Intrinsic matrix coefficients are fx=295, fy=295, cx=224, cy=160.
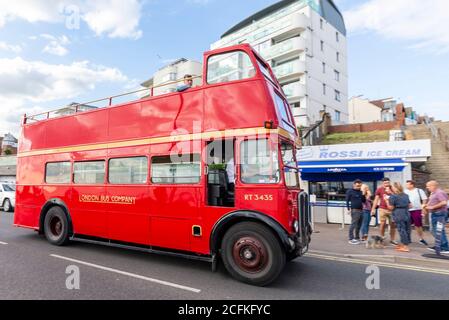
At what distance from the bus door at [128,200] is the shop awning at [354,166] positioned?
29.4 feet

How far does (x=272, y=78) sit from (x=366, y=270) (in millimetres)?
4468

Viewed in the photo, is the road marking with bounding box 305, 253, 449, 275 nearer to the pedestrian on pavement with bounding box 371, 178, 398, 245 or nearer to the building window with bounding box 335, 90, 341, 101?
the pedestrian on pavement with bounding box 371, 178, 398, 245

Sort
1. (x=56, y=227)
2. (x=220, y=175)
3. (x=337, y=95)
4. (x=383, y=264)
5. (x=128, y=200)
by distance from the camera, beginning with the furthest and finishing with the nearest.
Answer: (x=337, y=95), (x=56, y=227), (x=383, y=264), (x=128, y=200), (x=220, y=175)

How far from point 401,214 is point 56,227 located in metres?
9.37

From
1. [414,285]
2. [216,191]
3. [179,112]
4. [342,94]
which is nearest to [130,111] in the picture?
[179,112]

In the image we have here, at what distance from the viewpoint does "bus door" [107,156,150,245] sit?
20.9 ft

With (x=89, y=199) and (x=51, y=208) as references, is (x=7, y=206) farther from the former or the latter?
(x=89, y=199)

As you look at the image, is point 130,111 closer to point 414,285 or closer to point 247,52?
point 247,52

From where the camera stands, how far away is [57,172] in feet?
26.6

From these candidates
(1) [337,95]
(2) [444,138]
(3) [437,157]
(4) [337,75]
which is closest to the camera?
(3) [437,157]

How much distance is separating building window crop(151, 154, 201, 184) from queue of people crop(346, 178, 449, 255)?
5.68 m

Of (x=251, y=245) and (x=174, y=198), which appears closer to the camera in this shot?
(x=251, y=245)

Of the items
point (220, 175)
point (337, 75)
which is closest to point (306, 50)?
point (337, 75)

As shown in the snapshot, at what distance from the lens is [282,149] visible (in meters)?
5.31
